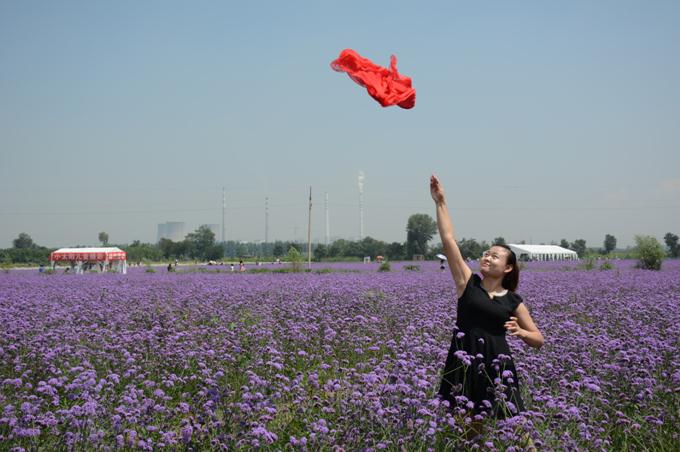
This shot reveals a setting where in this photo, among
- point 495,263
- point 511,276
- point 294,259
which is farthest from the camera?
point 294,259

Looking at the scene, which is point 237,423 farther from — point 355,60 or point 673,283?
point 673,283

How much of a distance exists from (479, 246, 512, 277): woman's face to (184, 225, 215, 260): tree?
98.1 meters

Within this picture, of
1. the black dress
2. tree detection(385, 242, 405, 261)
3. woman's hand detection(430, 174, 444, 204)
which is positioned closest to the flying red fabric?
woman's hand detection(430, 174, 444, 204)

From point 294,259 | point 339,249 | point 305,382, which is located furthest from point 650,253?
point 339,249

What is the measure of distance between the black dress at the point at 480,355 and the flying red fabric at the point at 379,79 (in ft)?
3.85

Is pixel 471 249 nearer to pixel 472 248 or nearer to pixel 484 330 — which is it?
pixel 472 248

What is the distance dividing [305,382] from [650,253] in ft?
93.9

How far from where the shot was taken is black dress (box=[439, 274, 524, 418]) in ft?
12.3

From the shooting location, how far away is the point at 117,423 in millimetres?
3617

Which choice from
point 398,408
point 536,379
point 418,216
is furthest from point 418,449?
point 418,216

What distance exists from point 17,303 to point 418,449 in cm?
815

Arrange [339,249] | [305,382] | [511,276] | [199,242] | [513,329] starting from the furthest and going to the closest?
[199,242] → [339,249] → [305,382] → [511,276] → [513,329]

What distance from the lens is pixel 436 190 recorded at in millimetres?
4074

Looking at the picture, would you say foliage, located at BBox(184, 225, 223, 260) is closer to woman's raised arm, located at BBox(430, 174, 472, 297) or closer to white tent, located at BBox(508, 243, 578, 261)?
white tent, located at BBox(508, 243, 578, 261)
